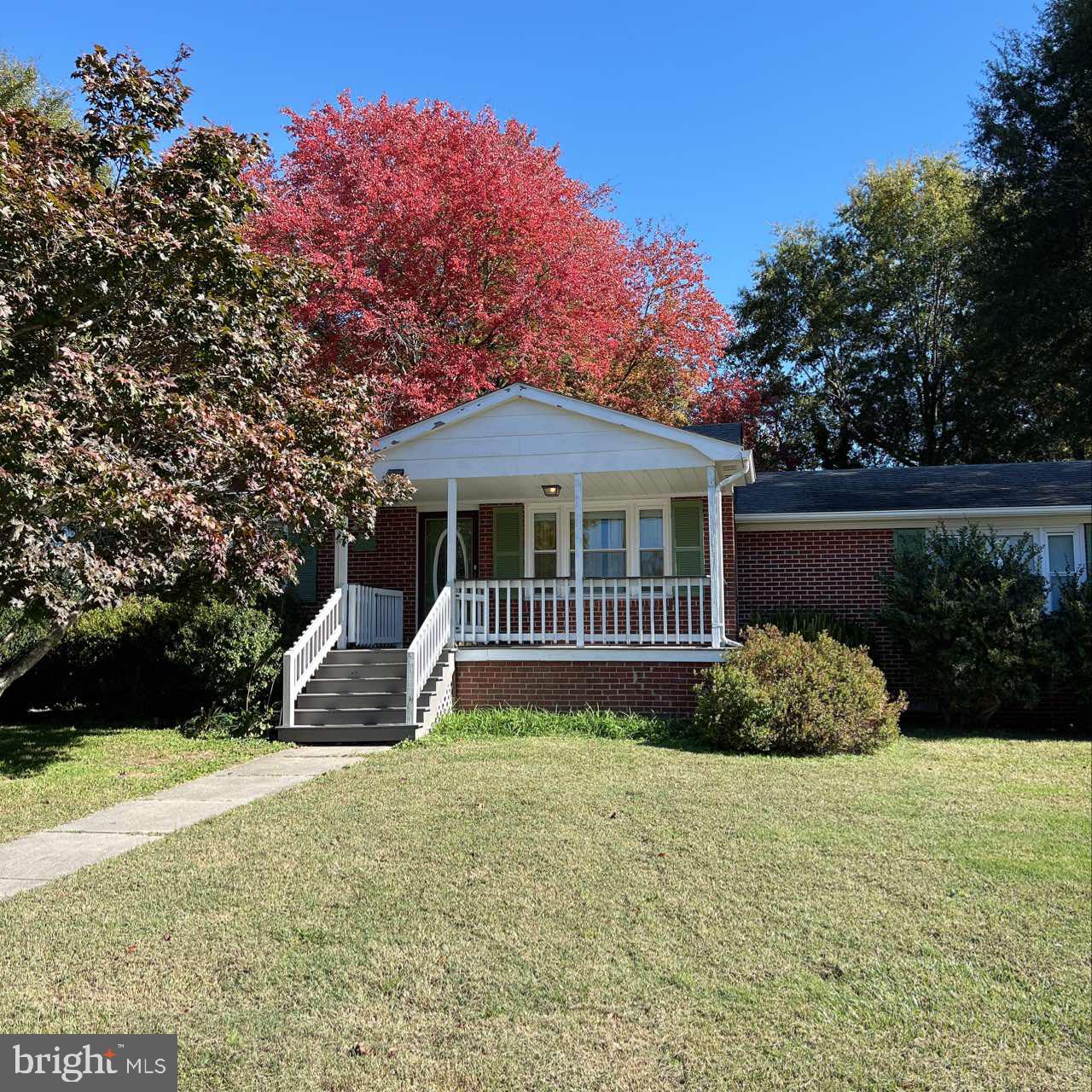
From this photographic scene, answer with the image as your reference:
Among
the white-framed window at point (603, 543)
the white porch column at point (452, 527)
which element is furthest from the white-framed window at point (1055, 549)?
the white porch column at point (452, 527)

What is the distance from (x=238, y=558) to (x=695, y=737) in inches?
212

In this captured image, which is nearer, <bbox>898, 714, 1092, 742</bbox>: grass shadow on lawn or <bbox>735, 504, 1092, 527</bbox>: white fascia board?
<bbox>898, 714, 1092, 742</bbox>: grass shadow on lawn

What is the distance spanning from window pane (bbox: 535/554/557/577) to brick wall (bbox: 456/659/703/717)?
2800mm

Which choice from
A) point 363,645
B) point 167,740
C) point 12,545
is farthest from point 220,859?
point 363,645

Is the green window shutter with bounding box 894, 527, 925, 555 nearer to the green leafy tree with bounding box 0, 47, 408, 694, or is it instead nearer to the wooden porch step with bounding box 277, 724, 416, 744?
the wooden porch step with bounding box 277, 724, 416, 744

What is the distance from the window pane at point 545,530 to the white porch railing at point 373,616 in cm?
245

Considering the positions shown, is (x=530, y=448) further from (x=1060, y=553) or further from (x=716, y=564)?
(x=1060, y=553)

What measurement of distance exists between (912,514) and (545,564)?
575 centimetres

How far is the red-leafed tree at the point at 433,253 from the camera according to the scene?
55.1ft

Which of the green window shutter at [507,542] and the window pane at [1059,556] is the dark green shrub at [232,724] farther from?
the window pane at [1059,556]

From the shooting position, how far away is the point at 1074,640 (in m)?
11.1

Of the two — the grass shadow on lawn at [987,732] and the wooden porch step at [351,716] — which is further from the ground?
the wooden porch step at [351,716]

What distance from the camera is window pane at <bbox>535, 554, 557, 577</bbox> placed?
14.2m

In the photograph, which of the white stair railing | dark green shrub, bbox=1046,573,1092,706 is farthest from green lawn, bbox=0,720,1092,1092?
dark green shrub, bbox=1046,573,1092,706
